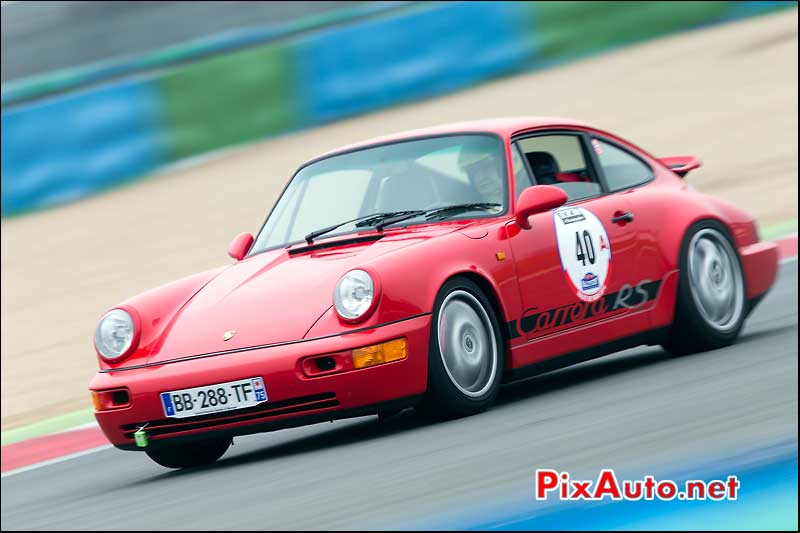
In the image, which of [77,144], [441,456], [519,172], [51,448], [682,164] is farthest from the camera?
[77,144]

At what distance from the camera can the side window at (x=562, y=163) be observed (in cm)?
630

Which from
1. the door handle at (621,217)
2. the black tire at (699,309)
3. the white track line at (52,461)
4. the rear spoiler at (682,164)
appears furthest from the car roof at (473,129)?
the white track line at (52,461)

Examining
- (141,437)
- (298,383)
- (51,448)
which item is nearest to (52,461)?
(51,448)

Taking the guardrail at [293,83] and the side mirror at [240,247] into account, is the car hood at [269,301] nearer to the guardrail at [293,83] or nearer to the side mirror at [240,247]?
the side mirror at [240,247]

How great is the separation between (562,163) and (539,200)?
2.69ft

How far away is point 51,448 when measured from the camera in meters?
6.93

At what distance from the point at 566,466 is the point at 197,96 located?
11.5m

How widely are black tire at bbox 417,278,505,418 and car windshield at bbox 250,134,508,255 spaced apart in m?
0.51

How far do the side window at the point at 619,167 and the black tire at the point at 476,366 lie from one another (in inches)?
52.9

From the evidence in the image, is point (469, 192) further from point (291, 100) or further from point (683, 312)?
point (291, 100)

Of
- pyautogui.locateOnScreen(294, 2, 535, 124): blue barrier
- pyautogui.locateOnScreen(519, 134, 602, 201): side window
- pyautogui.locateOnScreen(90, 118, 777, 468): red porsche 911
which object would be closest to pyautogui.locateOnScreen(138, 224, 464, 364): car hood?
pyautogui.locateOnScreen(90, 118, 777, 468): red porsche 911

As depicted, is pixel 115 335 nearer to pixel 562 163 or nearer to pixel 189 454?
pixel 189 454

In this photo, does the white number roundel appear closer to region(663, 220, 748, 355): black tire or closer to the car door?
the car door

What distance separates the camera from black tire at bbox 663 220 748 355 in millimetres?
6457
